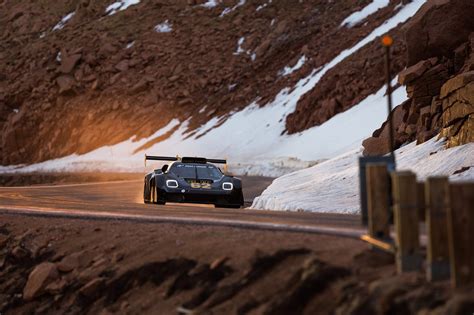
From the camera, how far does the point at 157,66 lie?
6506 centimetres

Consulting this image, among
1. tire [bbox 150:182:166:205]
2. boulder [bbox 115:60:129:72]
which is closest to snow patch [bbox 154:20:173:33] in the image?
boulder [bbox 115:60:129:72]

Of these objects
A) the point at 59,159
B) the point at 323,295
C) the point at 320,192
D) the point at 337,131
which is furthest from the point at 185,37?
the point at 323,295

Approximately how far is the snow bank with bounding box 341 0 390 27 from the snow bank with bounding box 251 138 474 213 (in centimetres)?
3342

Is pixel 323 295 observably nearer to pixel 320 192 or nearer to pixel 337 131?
pixel 320 192

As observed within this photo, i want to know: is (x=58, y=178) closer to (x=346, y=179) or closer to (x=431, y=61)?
(x=431, y=61)

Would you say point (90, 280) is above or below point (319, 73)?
below

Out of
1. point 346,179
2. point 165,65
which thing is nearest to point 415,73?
point 346,179

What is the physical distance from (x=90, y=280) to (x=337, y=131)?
34007 mm

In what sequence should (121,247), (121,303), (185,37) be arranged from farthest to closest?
Answer: 1. (185,37)
2. (121,247)
3. (121,303)

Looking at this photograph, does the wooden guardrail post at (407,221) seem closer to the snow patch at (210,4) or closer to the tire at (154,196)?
the tire at (154,196)

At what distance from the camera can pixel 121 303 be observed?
9.63 metres

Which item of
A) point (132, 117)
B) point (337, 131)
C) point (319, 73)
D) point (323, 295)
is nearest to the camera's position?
point (323, 295)

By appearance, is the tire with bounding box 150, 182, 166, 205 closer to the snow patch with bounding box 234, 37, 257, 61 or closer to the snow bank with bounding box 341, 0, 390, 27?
the snow bank with bounding box 341, 0, 390, 27

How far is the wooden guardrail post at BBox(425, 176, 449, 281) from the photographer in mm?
6699
